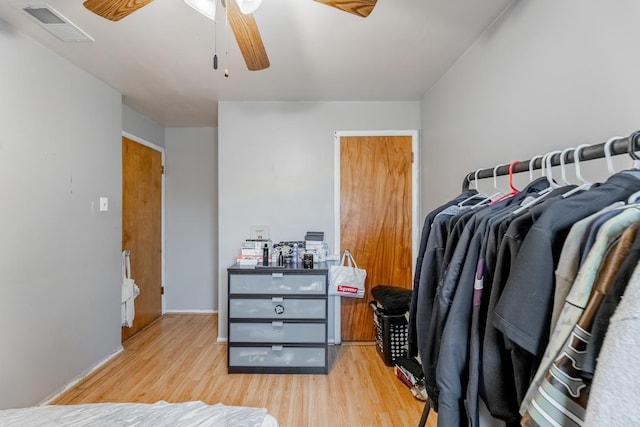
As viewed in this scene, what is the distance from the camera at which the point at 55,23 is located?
70.6 inches

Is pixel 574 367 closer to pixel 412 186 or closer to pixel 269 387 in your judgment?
pixel 269 387

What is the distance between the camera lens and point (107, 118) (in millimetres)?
2688

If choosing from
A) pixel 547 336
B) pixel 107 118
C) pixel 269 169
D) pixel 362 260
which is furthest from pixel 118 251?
pixel 547 336

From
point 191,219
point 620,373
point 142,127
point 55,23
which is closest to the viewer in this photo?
point 620,373

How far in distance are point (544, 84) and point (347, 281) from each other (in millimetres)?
2051

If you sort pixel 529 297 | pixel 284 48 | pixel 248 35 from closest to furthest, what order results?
pixel 529 297, pixel 248 35, pixel 284 48

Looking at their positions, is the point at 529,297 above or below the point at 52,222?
below

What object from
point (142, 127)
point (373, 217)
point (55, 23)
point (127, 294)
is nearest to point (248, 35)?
point (55, 23)

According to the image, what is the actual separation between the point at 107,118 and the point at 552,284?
325 cm

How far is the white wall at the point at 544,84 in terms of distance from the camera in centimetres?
103

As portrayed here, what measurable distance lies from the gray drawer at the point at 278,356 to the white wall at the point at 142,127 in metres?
2.49

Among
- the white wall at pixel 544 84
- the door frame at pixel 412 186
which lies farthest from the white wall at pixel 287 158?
the white wall at pixel 544 84

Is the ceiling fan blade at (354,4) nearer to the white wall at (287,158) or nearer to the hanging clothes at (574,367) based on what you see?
the hanging clothes at (574,367)

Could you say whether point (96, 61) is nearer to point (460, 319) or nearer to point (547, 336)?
point (460, 319)
